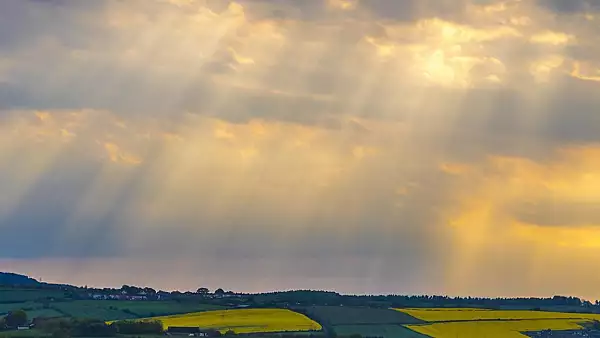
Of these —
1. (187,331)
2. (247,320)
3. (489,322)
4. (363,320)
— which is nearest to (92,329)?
(187,331)

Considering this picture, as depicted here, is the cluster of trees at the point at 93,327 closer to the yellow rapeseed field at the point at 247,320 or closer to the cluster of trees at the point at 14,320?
the cluster of trees at the point at 14,320

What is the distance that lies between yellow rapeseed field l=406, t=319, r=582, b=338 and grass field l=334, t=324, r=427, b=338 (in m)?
1.65

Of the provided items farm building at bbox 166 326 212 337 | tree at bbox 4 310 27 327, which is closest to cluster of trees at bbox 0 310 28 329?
tree at bbox 4 310 27 327

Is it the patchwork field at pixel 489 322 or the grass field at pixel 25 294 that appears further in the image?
the grass field at pixel 25 294

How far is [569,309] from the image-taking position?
146m

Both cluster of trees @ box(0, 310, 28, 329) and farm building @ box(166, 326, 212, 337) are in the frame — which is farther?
cluster of trees @ box(0, 310, 28, 329)

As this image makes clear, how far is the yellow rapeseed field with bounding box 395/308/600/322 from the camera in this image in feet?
393

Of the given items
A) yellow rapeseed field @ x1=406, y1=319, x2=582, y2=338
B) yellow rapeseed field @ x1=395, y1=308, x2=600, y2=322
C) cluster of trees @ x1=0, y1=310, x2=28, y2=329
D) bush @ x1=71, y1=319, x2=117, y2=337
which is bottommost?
bush @ x1=71, y1=319, x2=117, y2=337

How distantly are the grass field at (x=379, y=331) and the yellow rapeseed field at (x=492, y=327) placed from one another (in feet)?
5.40

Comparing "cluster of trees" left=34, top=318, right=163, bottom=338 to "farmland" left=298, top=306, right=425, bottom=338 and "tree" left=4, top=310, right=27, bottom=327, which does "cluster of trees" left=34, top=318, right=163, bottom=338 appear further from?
"farmland" left=298, top=306, right=425, bottom=338

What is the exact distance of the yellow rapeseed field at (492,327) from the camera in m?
102

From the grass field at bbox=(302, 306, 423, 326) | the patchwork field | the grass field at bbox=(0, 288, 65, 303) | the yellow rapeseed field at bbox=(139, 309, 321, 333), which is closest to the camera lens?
the yellow rapeseed field at bbox=(139, 309, 321, 333)

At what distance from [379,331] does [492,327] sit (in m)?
14.6

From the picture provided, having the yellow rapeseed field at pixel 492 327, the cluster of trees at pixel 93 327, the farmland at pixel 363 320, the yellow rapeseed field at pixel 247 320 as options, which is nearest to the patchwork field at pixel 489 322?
the yellow rapeseed field at pixel 492 327
